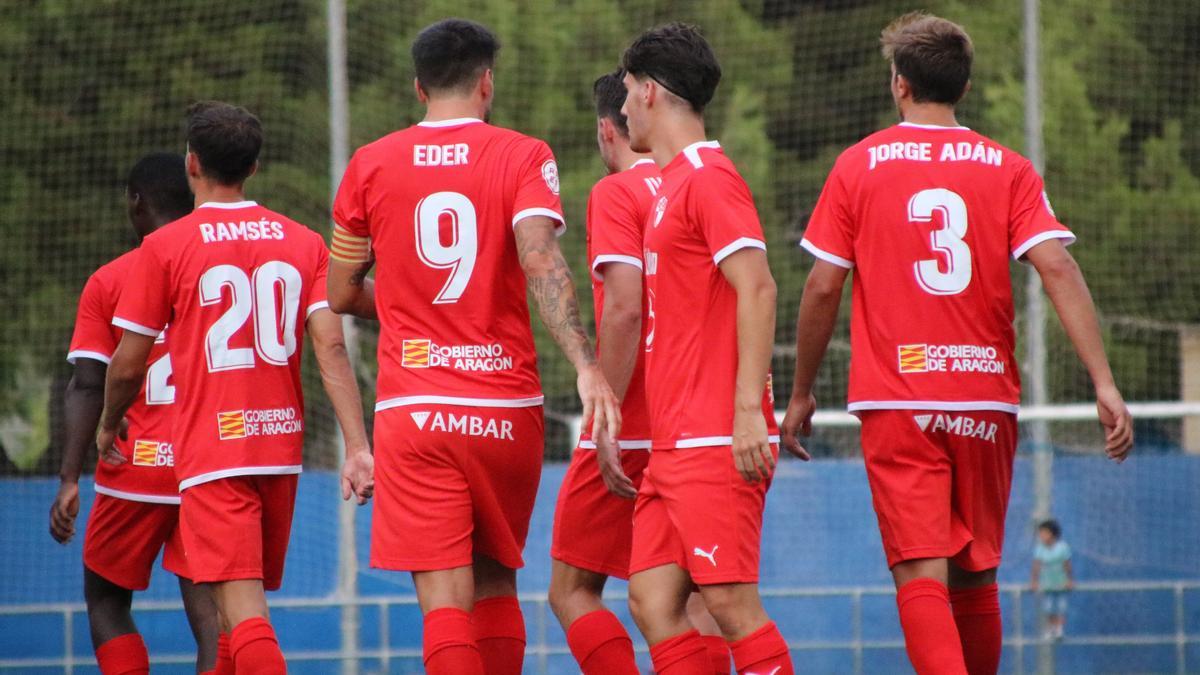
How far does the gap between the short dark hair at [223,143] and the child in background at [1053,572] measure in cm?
898

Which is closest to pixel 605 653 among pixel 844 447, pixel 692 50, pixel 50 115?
pixel 692 50

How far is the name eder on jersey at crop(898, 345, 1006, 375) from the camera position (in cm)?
548

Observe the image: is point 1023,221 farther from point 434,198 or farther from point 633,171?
point 434,198

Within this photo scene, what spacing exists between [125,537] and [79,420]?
523 mm

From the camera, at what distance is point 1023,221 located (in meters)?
5.54

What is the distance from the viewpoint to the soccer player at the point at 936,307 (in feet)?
17.9

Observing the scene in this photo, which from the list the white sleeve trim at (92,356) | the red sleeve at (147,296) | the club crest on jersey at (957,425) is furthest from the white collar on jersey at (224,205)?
the club crest on jersey at (957,425)

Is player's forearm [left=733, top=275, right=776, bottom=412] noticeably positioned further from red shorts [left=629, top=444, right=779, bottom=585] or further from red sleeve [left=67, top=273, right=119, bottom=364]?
red sleeve [left=67, top=273, right=119, bottom=364]

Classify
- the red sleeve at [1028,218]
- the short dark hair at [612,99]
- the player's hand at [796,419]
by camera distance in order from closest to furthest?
the red sleeve at [1028,218] < the player's hand at [796,419] < the short dark hair at [612,99]

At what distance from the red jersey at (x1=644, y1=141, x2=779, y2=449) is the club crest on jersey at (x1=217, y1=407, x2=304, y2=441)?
1593 millimetres

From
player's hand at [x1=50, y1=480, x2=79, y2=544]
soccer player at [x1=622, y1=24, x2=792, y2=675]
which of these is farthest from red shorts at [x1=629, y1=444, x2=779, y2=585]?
player's hand at [x1=50, y1=480, x2=79, y2=544]

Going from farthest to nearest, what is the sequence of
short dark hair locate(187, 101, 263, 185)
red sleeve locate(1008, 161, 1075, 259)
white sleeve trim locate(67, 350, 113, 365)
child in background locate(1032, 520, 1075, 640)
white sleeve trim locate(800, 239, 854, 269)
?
1. child in background locate(1032, 520, 1075, 640)
2. white sleeve trim locate(67, 350, 113, 365)
3. short dark hair locate(187, 101, 263, 185)
4. white sleeve trim locate(800, 239, 854, 269)
5. red sleeve locate(1008, 161, 1075, 259)

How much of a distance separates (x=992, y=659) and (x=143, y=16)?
1389 cm

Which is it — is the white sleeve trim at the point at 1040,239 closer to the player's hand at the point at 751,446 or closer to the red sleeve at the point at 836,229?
the red sleeve at the point at 836,229
